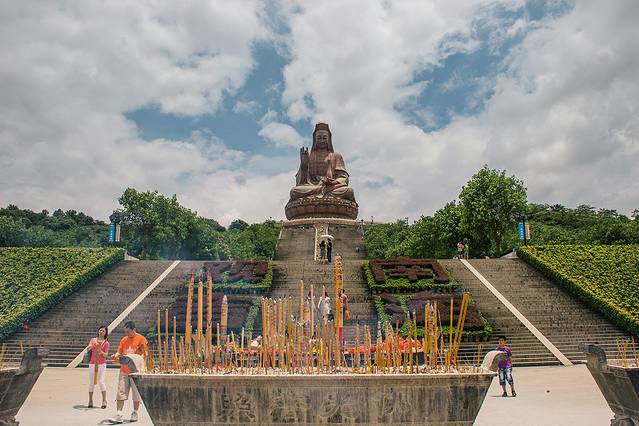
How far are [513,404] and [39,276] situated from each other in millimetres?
16175

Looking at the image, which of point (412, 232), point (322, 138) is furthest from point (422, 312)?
point (322, 138)

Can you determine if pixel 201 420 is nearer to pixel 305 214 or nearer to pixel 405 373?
pixel 405 373

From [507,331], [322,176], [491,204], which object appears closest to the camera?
[507,331]

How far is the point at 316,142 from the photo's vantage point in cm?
3628

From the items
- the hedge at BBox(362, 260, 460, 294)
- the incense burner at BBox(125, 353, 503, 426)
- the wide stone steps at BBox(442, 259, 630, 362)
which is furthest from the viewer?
the hedge at BBox(362, 260, 460, 294)

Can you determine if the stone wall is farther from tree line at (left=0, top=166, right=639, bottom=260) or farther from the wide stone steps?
tree line at (left=0, top=166, right=639, bottom=260)

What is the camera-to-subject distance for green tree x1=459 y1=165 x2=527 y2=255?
2745cm

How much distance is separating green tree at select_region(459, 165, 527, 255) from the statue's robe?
7.88 meters

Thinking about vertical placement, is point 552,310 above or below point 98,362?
below

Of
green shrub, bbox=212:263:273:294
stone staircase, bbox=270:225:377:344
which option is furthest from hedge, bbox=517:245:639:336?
green shrub, bbox=212:263:273:294

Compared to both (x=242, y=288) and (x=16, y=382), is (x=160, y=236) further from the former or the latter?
(x=16, y=382)

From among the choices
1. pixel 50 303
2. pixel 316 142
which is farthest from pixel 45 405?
pixel 316 142

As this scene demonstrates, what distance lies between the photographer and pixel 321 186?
110 feet

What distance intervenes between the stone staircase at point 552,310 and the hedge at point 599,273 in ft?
0.90
